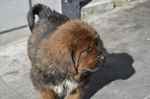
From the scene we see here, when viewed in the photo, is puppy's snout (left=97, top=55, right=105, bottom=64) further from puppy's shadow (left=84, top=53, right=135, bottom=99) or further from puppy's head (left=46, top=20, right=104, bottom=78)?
puppy's shadow (left=84, top=53, right=135, bottom=99)

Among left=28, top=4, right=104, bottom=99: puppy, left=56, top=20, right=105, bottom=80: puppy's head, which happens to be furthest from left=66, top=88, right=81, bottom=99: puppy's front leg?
left=56, top=20, right=105, bottom=80: puppy's head

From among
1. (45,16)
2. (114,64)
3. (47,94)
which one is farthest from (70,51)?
(114,64)

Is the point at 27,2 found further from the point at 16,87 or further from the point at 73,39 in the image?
the point at 73,39

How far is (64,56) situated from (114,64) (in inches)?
84.6

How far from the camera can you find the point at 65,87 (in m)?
4.52

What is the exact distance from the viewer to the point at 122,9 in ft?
26.1

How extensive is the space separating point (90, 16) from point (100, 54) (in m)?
3.54

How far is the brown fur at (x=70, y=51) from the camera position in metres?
4.04

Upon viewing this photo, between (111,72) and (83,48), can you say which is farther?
(111,72)

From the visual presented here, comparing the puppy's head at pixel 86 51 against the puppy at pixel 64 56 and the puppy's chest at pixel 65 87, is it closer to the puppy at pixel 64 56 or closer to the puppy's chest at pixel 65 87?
the puppy at pixel 64 56

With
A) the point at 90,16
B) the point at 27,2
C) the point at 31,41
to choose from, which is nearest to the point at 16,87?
the point at 31,41

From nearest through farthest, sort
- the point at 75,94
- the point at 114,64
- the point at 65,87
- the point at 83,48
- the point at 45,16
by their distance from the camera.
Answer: the point at 83,48 → the point at 65,87 → the point at 75,94 → the point at 45,16 → the point at 114,64

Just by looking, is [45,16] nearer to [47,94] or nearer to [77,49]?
[47,94]

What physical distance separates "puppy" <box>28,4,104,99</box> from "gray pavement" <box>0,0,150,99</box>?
0.72 metres
